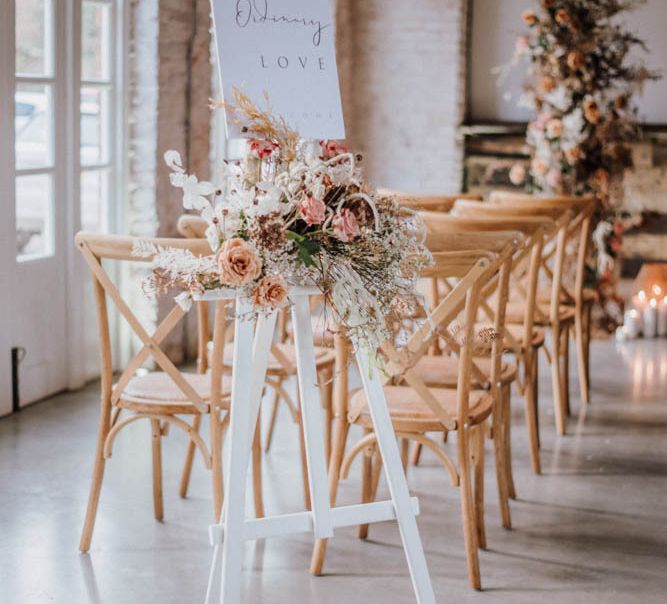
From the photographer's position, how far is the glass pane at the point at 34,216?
5.51 meters

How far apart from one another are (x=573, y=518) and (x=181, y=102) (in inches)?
130

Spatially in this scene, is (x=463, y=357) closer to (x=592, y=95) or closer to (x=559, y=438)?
(x=559, y=438)

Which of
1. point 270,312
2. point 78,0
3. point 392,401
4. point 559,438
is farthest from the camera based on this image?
point 78,0

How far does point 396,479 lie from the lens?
303 cm

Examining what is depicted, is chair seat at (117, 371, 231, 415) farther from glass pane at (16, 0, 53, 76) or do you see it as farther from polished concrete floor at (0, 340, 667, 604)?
glass pane at (16, 0, 53, 76)

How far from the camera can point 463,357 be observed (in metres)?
3.53

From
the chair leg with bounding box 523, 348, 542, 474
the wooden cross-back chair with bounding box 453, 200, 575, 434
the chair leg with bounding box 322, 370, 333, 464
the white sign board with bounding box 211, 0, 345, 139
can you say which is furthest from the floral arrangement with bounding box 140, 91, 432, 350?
the wooden cross-back chair with bounding box 453, 200, 575, 434

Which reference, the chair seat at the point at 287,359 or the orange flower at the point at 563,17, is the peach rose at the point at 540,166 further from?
the chair seat at the point at 287,359

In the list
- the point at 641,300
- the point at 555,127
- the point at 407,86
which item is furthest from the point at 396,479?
the point at 407,86

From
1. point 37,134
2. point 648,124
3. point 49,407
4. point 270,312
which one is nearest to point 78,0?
point 37,134

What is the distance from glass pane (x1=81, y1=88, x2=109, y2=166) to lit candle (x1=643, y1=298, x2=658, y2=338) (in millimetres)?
3589

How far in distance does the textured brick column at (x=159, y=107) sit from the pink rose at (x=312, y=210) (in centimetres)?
365

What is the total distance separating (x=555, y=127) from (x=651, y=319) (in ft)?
5.08

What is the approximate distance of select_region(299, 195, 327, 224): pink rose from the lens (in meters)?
2.72
